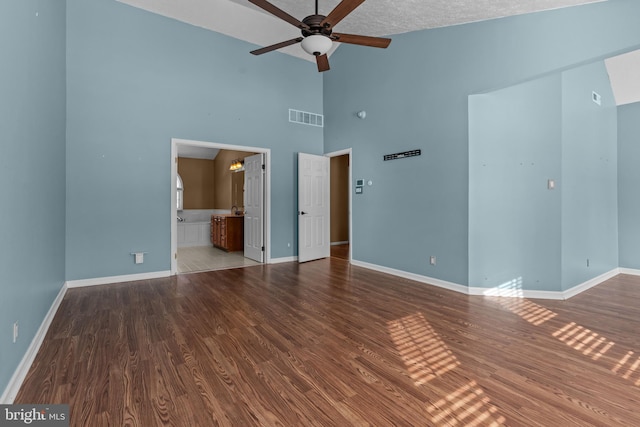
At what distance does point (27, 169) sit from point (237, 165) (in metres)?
6.22

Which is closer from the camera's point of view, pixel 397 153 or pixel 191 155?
pixel 397 153

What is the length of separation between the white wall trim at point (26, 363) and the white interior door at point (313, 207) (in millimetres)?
3859

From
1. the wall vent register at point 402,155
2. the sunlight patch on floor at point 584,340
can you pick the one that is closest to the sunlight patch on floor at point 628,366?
the sunlight patch on floor at point 584,340

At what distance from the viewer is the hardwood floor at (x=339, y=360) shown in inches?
66.7

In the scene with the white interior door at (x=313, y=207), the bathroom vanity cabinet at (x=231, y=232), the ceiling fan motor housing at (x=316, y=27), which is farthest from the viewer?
the bathroom vanity cabinet at (x=231, y=232)

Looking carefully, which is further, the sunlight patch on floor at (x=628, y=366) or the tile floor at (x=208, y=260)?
the tile floor at (x=208, y=260)

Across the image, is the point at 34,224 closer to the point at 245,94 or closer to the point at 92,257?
the point at 92,257

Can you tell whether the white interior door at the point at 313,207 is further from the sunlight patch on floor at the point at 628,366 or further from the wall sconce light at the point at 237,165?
the sunlight patch on floor at the point at 628,366

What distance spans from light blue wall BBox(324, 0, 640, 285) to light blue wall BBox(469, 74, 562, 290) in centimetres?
16

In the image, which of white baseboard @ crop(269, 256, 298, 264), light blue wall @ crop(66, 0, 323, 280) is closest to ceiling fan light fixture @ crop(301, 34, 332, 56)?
light blue wall @ crop(66, 0, 323, 280)

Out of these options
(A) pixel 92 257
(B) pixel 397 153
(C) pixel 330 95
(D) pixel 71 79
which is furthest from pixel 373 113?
(A) pixel 92 257

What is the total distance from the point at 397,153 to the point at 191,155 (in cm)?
742

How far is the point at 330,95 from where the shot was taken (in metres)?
6.34

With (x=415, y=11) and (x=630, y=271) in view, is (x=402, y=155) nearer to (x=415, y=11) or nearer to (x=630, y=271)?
(x=415, y=11)
